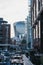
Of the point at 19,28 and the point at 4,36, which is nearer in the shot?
the point at 4,36

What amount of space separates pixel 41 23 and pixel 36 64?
29.3 m

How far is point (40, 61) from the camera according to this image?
17875 mm

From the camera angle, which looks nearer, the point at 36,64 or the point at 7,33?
the point at 36,64

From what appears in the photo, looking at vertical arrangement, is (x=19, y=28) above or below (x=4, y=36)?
above

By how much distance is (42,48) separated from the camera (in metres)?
44.8

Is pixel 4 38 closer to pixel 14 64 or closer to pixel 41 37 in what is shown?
pixel 41 37

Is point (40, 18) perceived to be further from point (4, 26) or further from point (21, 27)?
point (21, 27)

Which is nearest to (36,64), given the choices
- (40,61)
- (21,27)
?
(40,61)

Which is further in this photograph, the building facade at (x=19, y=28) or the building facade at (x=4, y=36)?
the building facade at (x=19, y=28)

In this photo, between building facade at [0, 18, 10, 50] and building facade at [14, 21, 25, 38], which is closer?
building facade at [0, 18, 10, 50]

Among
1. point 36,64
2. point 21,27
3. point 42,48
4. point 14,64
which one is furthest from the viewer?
point 21,27

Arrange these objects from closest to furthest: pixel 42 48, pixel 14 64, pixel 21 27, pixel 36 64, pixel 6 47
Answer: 1. pixel 36 64
2. pixel 14 64
3. pixel 42 48
4. pixel 6 47
5. pixel 21 27

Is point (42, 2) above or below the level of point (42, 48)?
above

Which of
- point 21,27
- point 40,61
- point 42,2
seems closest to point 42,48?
point 42,2
